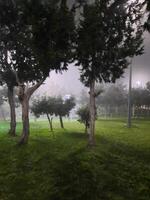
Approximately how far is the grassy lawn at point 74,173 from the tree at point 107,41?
3.27m

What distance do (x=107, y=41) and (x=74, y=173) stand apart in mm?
10878

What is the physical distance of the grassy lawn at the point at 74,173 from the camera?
439 inches

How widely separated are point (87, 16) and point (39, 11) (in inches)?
131

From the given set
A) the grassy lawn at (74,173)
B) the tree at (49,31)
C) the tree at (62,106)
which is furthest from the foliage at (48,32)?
the tree at (62,106)

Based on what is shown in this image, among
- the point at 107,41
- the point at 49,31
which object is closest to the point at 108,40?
the point at 107,41

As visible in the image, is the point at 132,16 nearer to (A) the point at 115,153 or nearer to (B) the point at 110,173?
(A) the point at 115,153

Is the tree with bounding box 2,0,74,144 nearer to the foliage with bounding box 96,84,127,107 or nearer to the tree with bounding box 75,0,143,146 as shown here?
the tree with bounding box 75,0,143,146

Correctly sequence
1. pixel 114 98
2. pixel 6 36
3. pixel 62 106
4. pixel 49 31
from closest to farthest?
pixel 49 31
pixel 6 36
pixel 62 106
pixel 114 98

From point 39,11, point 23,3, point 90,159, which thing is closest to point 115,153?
point 90,159

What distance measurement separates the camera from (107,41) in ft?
64.5

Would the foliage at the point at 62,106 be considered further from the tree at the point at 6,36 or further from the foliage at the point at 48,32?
the foliage at the point at 48,32

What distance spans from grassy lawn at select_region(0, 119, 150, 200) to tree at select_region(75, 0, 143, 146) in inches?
129

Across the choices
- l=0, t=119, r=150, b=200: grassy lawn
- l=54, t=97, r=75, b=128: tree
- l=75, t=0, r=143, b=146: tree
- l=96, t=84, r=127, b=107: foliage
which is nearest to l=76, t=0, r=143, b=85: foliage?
l=75, t=0, r=143, b=146: tree

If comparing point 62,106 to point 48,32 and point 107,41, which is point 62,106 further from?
point 48,32
